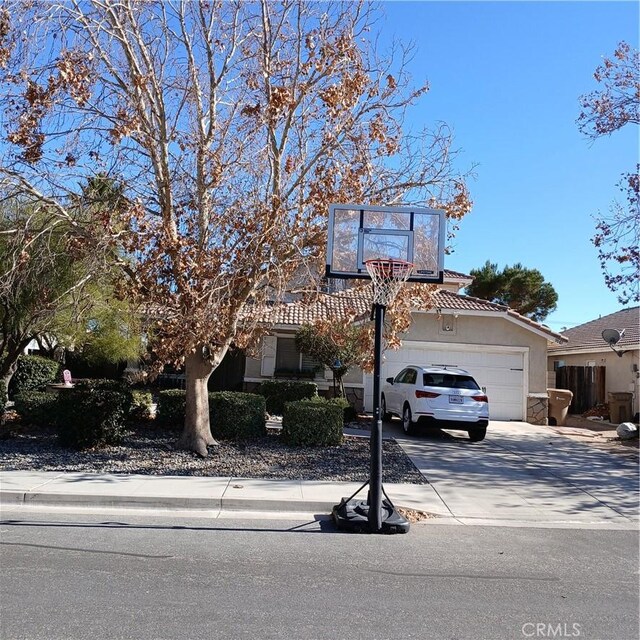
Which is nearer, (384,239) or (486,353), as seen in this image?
(384,239)

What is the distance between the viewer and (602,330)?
25.4 meters

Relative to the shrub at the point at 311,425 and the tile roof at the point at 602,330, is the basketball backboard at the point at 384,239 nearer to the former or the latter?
the shrub at the point at 311,425

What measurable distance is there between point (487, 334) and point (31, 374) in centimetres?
1500

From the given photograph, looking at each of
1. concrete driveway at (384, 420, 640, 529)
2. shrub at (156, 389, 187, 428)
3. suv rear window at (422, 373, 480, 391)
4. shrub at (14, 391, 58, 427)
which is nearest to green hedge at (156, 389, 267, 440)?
shrub at (156, 389, 187, 428)

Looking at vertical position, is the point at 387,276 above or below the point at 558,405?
above

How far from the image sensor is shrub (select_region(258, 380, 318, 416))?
60.4ft

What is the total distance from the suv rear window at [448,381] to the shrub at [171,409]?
5.54 metres

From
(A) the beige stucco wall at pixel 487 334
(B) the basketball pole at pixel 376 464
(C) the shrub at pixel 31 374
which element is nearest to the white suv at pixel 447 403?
(A) the beige stucco wall at pixel 487 334

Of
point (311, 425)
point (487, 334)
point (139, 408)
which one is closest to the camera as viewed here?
point (311, 425)

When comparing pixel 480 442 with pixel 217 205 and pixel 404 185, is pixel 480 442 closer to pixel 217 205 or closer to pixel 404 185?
pixel 404 185

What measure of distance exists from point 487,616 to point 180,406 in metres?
10.4

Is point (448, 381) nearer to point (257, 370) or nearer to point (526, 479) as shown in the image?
point (526, 479)

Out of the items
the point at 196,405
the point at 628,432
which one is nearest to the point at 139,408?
the point at 196,405

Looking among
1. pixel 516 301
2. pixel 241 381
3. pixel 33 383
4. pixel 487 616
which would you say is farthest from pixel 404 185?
pixel 516 301
